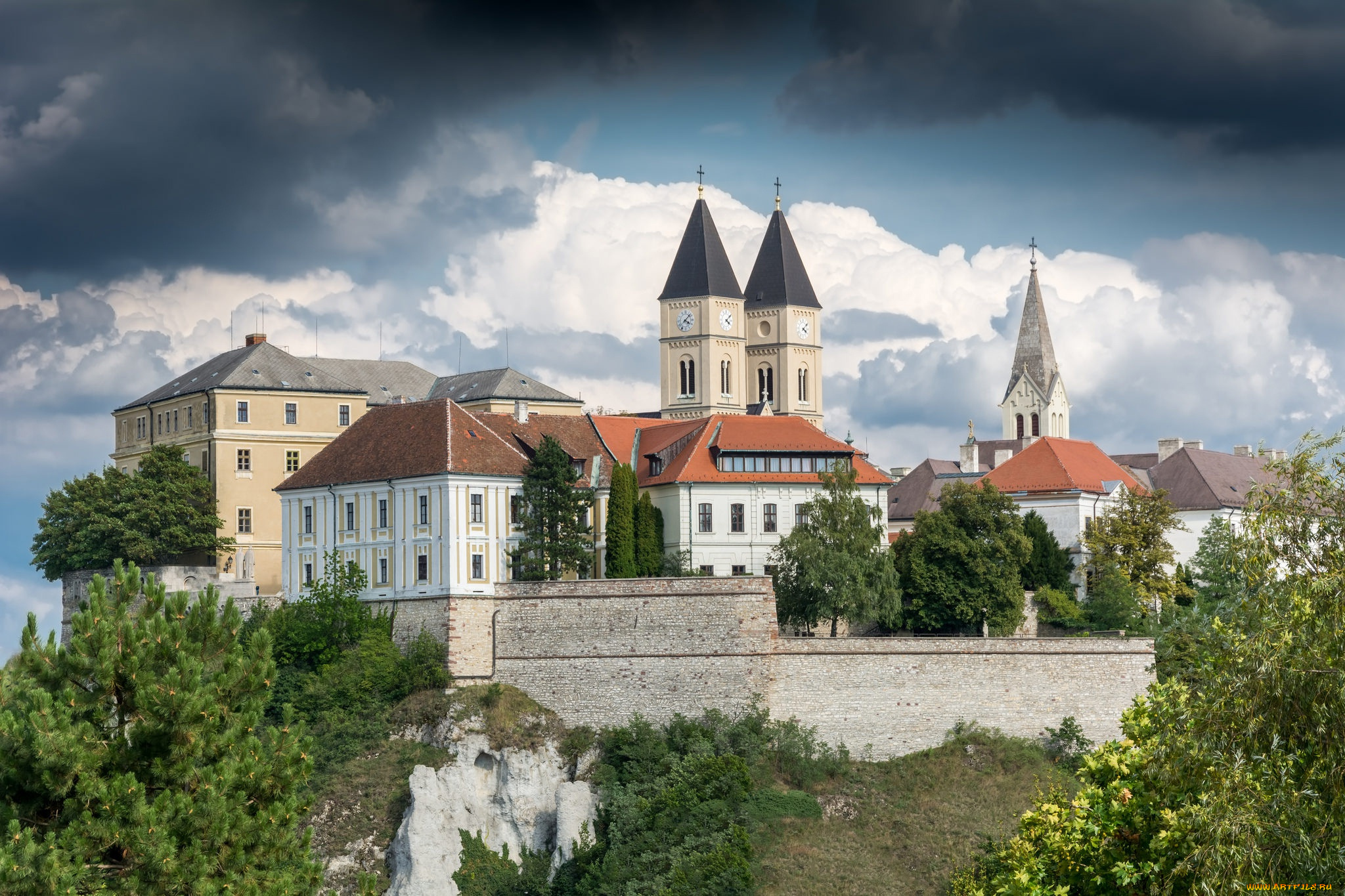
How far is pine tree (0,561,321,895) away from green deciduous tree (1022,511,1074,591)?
41.7 m

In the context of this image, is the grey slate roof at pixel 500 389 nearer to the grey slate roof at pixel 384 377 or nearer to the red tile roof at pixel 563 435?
the grey slate roof at pixel 384 377

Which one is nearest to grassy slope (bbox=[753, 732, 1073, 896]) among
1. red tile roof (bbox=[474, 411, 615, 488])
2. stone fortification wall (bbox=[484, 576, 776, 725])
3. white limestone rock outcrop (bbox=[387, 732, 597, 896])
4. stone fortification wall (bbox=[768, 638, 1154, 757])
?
stone fortification wall (bbox=[768, 638, 1154, 757])

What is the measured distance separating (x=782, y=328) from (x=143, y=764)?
255 ft

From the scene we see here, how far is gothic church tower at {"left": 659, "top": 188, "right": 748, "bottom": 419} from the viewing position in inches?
3964

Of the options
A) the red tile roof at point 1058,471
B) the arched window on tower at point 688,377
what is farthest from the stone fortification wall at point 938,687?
the arched window on tower at point 688,377

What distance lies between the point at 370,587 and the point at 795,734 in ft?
52.3

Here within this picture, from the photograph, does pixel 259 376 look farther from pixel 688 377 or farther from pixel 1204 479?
pixel 1204 479

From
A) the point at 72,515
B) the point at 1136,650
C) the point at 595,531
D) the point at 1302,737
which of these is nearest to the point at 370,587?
the point at 595,531

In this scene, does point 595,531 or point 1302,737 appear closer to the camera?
point 1302,737

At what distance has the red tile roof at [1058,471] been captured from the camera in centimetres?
7525

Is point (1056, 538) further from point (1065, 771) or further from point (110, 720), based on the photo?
point (110, 720)

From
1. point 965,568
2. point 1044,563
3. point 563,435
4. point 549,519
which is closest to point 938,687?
point 965,568

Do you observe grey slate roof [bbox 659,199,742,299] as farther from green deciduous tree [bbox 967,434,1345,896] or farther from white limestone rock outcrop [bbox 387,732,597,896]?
green deciduous tree [bbox 967,434,1345,896]

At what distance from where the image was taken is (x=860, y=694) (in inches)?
2196
